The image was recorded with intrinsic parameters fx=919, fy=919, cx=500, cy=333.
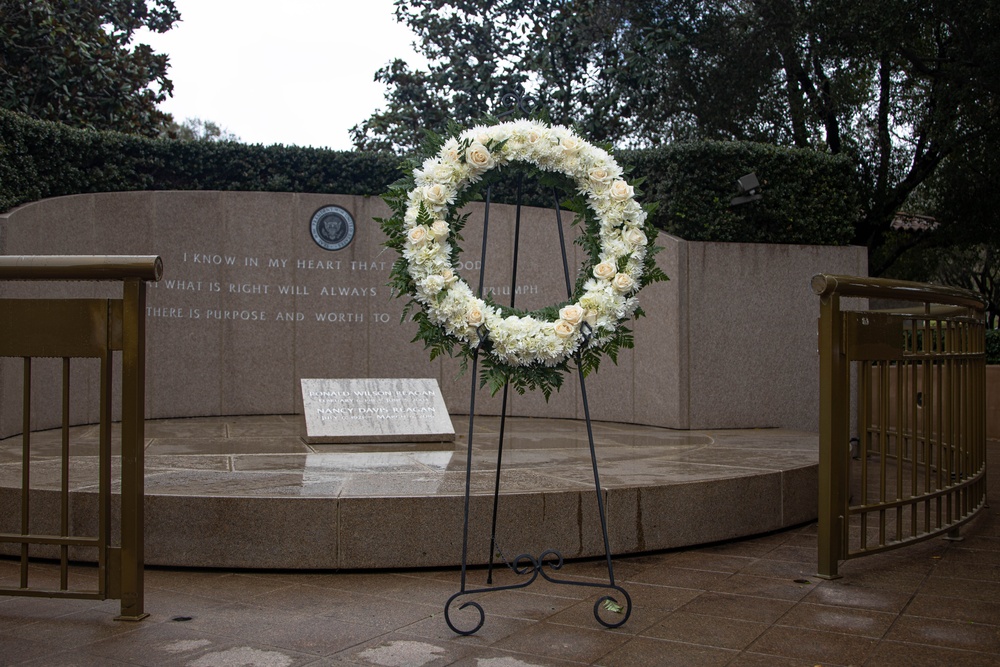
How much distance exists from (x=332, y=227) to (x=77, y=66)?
5675 mm

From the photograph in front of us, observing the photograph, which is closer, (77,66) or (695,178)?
(695,178)

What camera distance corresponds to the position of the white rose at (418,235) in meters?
3.99

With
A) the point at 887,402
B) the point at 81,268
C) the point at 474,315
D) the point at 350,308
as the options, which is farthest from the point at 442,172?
the point at 350,308

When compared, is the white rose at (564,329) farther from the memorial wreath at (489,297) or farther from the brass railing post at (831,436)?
the brass railing post at (831,436)

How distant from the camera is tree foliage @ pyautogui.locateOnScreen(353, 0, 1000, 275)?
12.5 metres

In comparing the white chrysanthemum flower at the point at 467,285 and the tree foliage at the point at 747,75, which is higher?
the tree foliage at the point at 747,75

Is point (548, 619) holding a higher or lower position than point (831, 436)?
lower

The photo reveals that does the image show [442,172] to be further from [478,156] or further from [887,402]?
[887,402]

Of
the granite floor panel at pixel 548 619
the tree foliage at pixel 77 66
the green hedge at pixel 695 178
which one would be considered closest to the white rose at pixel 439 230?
the granite floor panel at pixel 548 619

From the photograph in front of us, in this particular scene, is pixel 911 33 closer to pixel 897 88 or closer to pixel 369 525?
pixel 897 88

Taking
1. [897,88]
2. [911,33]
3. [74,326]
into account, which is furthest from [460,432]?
[897,88]

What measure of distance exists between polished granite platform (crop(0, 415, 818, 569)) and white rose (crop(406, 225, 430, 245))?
4.49 feet

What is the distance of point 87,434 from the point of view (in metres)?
7.91

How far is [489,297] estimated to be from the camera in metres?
4.11
